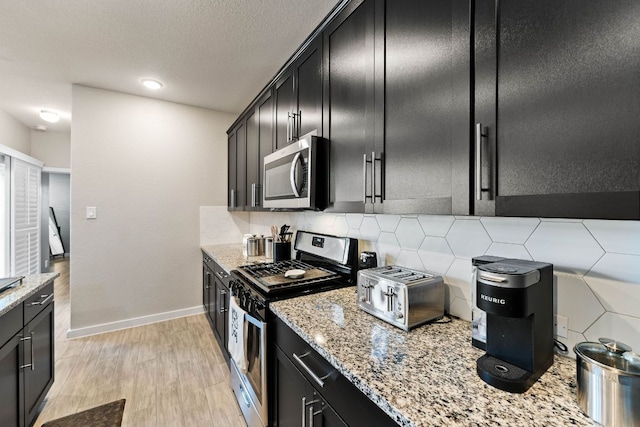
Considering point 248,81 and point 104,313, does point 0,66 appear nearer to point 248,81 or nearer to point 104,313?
point 248,81

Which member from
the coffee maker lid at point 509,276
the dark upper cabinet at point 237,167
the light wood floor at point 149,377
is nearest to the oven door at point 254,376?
the light wood floor at point 149,377

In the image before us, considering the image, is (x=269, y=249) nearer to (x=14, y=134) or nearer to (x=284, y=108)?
(x=284, y=108)

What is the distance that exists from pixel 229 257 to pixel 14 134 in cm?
371

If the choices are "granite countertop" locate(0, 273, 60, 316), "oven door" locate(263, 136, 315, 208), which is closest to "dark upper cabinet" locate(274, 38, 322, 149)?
"oven door" locate(263, 136, 315, 208)

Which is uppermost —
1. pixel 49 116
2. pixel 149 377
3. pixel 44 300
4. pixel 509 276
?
pixel 49 116

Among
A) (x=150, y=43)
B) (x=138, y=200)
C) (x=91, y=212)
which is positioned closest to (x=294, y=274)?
(x=150, y=43)

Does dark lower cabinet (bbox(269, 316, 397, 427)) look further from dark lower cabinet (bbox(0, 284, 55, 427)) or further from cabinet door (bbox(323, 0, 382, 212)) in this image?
dark lower cabinet (bbox(0, 284, 55, 427))

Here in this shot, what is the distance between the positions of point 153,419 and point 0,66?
319 cm

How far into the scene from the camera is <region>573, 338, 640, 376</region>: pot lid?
0.64m

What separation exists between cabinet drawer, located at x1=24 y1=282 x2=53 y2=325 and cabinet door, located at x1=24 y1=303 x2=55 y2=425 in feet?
0.11

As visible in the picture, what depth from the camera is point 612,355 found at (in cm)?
67

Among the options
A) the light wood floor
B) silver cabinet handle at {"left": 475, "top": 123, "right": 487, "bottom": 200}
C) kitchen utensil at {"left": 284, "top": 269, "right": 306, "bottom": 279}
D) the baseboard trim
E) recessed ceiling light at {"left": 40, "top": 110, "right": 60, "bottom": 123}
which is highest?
recessed ceiling light at {"left": 40, "top": 110, "right": 60, "bottom": 123}

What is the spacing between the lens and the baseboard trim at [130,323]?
2.91 m

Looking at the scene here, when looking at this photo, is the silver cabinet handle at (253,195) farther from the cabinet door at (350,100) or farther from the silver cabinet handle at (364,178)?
the silver cabinet handle at (364,178)
